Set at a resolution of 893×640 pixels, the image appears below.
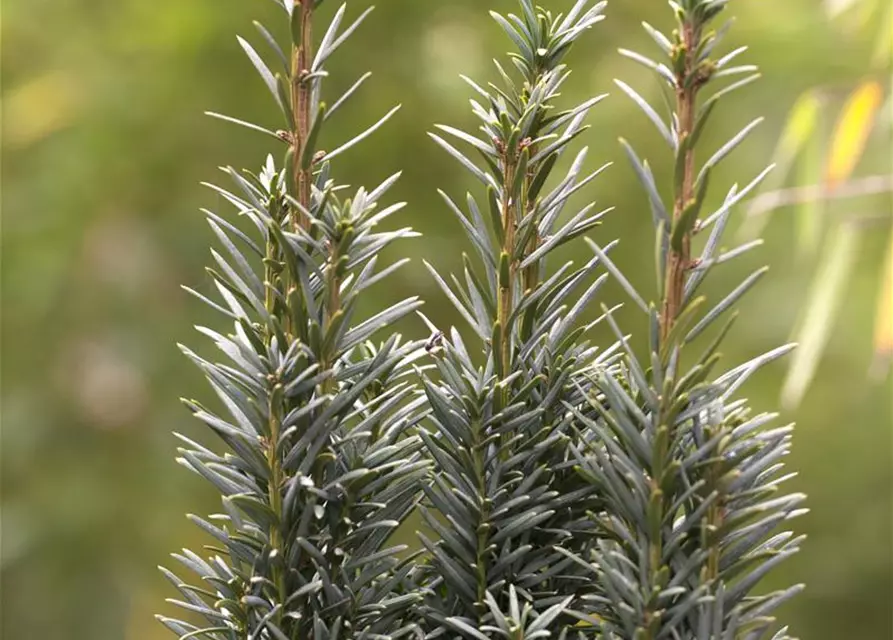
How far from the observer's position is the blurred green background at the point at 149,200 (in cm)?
177

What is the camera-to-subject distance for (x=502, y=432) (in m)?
0.38

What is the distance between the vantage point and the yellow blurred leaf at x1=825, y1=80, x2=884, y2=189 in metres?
1.10

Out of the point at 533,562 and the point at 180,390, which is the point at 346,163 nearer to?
the point at 180,390

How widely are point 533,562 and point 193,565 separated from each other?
13cm

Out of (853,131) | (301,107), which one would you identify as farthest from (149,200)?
(301,107)

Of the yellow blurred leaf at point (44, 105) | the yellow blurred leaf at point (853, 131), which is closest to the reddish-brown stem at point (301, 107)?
the yellow blurred leaf at point (853, 131)

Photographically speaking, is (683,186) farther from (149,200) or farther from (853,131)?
(149,200)

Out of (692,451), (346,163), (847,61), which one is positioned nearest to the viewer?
(692,451)

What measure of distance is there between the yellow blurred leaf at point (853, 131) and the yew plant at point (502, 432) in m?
0.79

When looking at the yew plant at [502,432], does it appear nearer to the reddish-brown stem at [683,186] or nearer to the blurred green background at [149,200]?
the reddish-brown stem at [683,186]

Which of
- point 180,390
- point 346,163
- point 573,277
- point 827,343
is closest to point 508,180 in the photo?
point 573,277

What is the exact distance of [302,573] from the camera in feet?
1.22

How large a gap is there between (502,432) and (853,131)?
2.92 feet

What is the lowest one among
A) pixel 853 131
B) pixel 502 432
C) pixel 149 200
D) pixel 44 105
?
pixel 502 432
